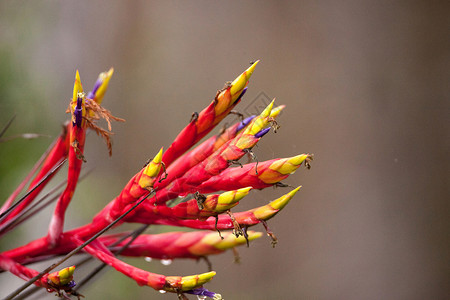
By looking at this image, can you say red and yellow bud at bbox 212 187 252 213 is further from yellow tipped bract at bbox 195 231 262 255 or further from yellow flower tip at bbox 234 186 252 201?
yellow tipped bract at bbox 195 231 262 255

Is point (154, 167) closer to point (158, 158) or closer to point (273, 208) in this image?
point (158, 158)

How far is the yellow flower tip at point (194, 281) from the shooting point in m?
0.37

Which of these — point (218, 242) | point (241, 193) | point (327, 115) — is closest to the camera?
point (241, 193)

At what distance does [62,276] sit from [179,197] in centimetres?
12

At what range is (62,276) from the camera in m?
0.36

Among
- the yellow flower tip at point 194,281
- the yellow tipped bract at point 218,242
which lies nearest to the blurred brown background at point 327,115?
the yellow tipped bract at point 218,242

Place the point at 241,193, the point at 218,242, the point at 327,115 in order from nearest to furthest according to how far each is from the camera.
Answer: the point at 241,193
the point at 218,242
the point at 327,115

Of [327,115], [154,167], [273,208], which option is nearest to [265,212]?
[273,208]

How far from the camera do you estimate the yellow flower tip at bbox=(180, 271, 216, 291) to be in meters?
0.37

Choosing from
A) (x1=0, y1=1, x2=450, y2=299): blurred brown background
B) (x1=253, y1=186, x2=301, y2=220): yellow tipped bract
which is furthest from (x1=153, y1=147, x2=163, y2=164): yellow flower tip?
(x1=0, y1=1, x2=450, y2=299): blurred brown background

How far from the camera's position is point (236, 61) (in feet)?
6.49

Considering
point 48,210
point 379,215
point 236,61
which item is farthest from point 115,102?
point 379,215

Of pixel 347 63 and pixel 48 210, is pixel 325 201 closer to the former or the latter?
pixel 347 63

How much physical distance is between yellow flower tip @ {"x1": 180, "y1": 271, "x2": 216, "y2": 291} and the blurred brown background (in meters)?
1.01
